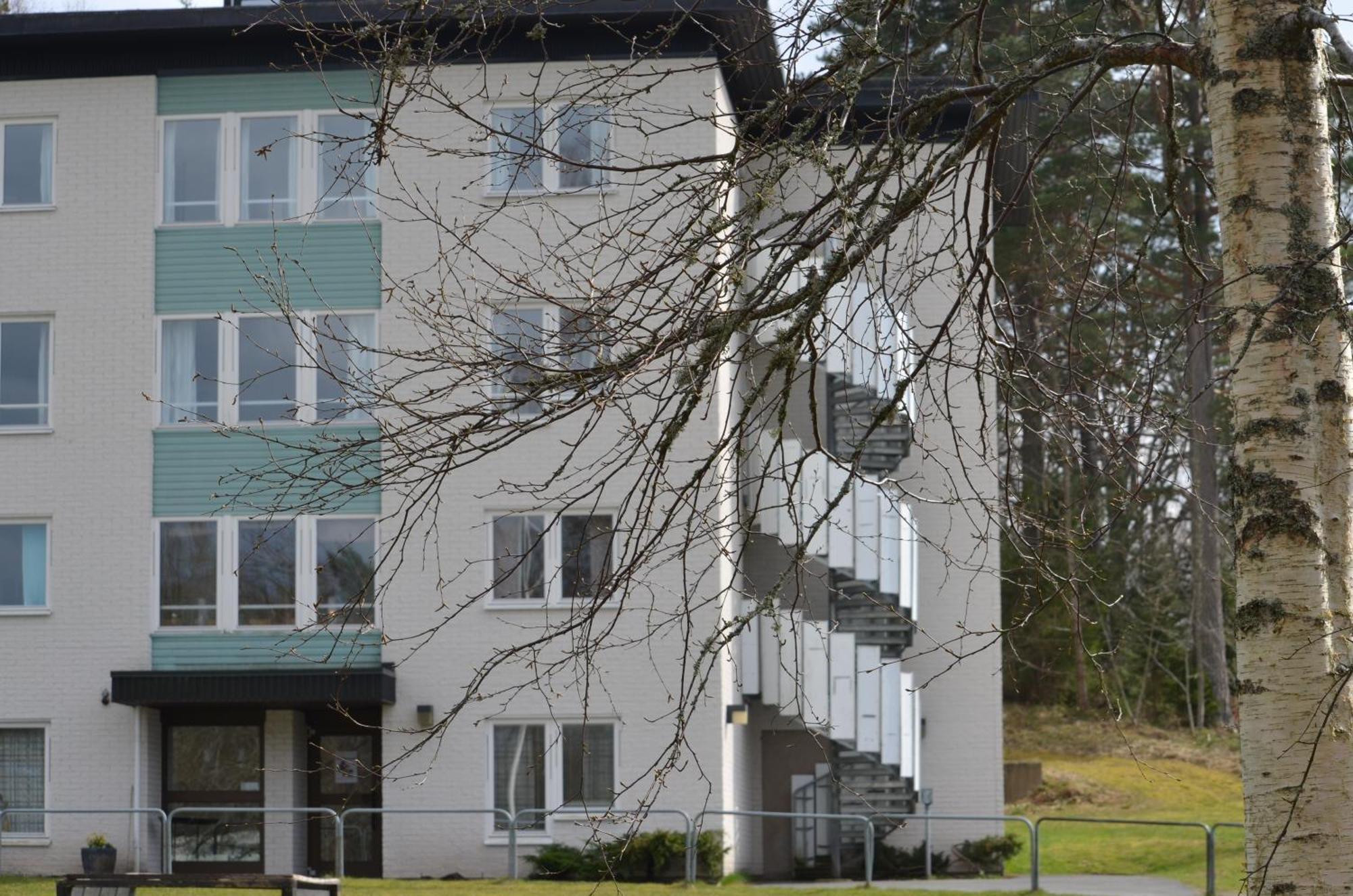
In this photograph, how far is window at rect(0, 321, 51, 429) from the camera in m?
25.7

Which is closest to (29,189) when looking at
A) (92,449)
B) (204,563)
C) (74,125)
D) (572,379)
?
(74,125)

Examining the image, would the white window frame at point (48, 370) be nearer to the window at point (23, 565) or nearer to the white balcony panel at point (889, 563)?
the window at point (23, 565)

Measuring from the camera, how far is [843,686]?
83.2 feet

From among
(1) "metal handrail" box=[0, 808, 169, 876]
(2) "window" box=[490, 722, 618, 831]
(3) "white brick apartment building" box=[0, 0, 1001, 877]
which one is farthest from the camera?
(3) "white brick apartment building" box=[0, 0, 1001, 877]

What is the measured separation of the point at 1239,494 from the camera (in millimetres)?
6094

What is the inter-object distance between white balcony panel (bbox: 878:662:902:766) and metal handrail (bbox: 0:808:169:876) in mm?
9362

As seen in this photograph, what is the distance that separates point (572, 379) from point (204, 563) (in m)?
19.5

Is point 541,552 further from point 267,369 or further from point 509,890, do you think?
point 509,890

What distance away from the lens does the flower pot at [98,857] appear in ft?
77.8

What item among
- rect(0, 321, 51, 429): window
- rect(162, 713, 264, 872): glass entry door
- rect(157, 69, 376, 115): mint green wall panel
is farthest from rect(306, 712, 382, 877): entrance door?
rect(157, 69, 376, 115): mint green wall panel

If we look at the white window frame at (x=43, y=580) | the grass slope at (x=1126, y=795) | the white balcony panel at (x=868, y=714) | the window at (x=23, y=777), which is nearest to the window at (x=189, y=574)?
the white window frame at (x=43, y=580)

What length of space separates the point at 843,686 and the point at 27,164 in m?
13.4

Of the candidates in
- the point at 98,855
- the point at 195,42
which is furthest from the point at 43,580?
the point at 195,42

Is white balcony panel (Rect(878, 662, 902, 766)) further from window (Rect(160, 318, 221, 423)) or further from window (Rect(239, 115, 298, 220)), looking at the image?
window (Rect(239, 115, 298, 220))
